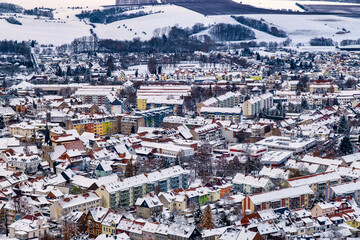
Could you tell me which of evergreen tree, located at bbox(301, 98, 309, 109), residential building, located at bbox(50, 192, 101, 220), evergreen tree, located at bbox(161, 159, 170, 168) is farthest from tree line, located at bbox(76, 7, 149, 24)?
residential building, located at bbox(50, 192, 101, 220)

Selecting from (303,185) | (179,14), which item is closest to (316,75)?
(303,185)

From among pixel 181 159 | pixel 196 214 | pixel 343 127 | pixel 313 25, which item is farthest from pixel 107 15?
pixel 196 214

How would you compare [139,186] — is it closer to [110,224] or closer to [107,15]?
[110,224]

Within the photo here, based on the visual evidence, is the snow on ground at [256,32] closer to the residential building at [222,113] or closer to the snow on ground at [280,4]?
the snow on ground at [280,4]

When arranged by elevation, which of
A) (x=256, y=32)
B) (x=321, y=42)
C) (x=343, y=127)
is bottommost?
(x=343, y=127)

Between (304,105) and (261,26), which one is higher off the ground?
(261,26)

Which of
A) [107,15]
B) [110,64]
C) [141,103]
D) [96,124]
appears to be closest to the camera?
[96,124]

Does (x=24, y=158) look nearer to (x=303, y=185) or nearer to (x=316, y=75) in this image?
(x=303, y=185)
